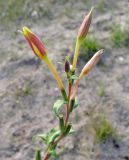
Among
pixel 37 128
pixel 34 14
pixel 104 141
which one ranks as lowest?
pixel 104 141

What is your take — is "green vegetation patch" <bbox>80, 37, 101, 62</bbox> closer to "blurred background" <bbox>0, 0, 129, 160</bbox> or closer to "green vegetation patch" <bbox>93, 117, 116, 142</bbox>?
"blurred background" <bbox>0, 0, 129, 160</bbox>

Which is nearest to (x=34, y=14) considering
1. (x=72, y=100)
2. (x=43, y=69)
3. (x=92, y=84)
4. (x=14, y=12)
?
(x=14, y=12)

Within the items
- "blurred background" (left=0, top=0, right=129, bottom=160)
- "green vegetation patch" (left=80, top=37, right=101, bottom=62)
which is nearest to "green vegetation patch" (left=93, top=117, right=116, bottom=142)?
"blurred background" (left=0, top=0, right=129, bottom=160)

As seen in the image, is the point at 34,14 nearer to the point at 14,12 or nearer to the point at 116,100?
the point at 14,12

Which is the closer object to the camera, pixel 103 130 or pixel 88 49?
pixel 103 130

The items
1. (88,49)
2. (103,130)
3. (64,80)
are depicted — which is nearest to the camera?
(103,130)

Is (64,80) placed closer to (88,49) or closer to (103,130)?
(88,49)

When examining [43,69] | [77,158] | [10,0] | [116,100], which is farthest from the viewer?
[10,0]

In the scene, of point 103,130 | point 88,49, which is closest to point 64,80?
point 88,49

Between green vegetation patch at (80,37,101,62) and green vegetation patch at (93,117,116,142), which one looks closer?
green vegetation patch at (93,117,116,142)
